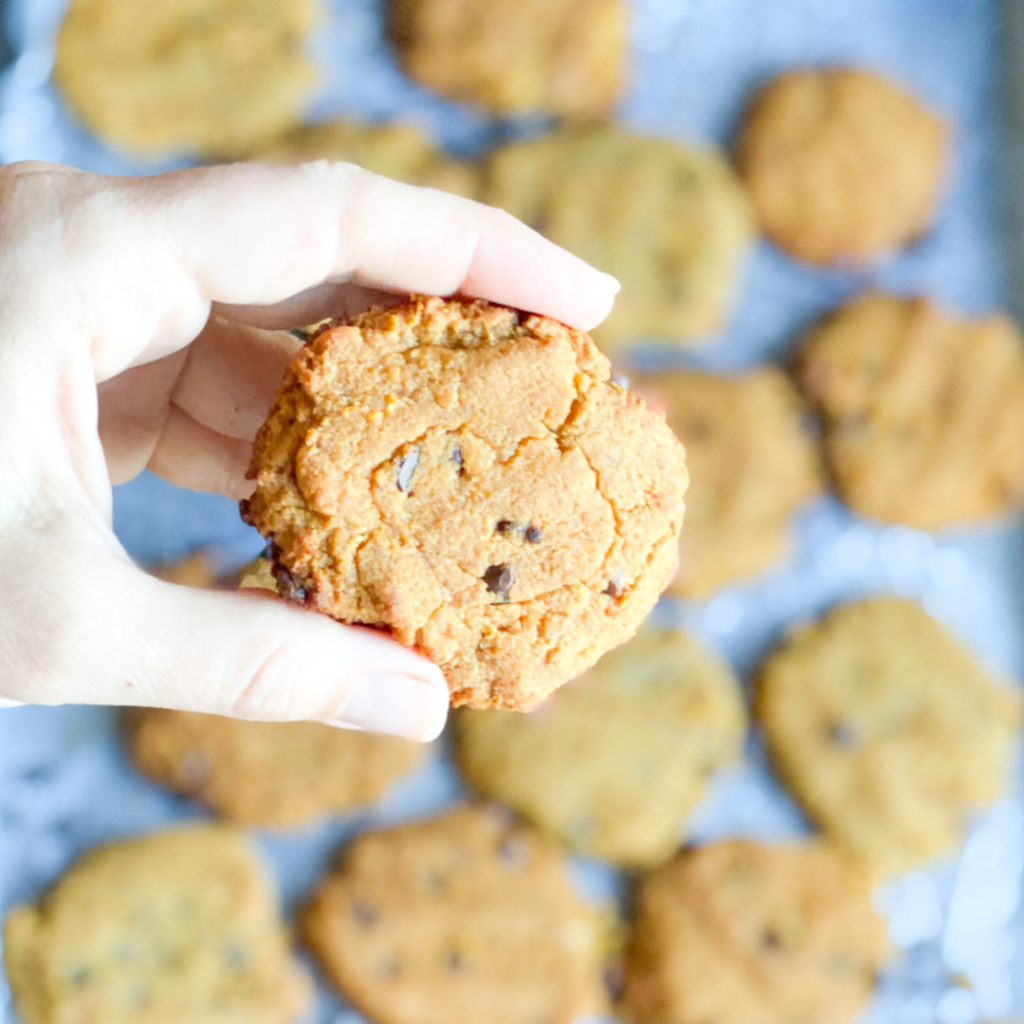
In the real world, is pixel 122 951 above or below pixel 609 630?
below

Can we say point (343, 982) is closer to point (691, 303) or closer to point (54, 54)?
point (691, 303)

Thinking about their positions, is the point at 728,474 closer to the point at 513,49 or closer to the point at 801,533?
the point at 801,533

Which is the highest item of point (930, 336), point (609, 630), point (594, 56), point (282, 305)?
point (594, 56)

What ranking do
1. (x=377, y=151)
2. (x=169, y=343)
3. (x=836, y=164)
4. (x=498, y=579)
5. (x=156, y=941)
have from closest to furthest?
(x=498, y=579), (x=169, y=343), (x=156, y=941), (x=377, y=151), (x=836, y=164)

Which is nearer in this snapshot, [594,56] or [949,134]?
[594,56]

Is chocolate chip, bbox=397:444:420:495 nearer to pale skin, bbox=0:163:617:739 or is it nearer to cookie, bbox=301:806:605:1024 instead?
pale skin, bbox=0:163:617:739

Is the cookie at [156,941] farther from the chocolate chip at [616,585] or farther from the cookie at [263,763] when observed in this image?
the chocolate chip at [616,585]

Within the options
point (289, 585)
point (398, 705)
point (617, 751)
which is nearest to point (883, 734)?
point (617, 751)

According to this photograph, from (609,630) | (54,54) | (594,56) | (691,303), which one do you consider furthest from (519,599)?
(54,54)
